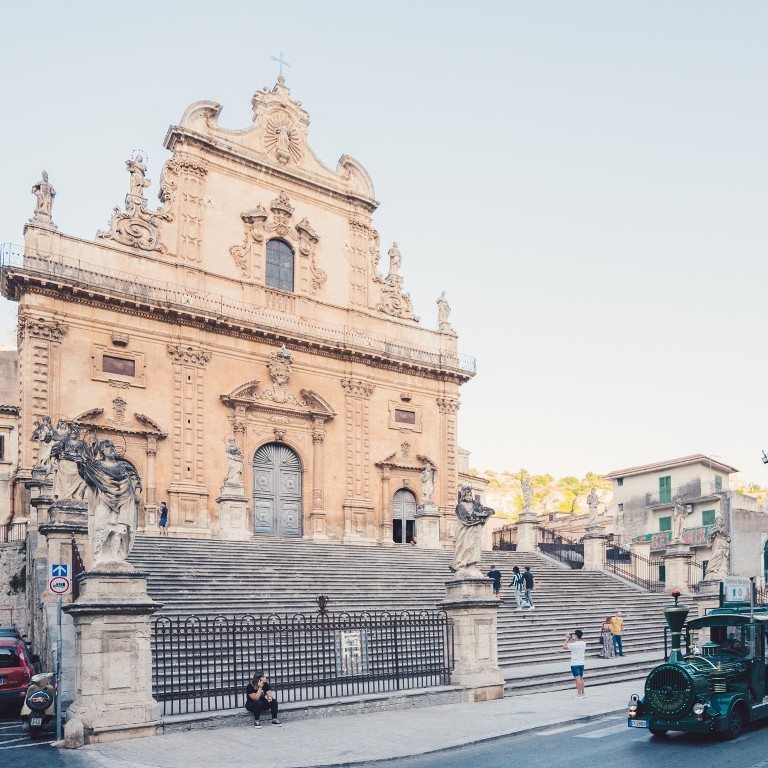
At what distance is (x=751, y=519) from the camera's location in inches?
1848

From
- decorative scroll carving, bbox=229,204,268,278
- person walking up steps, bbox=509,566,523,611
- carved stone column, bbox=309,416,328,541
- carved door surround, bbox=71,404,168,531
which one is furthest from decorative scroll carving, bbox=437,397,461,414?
person walking up steps, bbox=509,566,523,611

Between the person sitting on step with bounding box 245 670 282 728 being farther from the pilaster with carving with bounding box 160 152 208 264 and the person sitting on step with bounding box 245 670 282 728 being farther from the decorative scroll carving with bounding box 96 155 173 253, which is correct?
the pilaster with carving with bounding box 160 152 208 264

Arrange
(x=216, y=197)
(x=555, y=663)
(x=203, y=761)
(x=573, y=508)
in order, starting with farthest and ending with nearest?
(x=573, y=508)
(x=216, y=197)
(x=555, y=663)
(x=203, y=761)

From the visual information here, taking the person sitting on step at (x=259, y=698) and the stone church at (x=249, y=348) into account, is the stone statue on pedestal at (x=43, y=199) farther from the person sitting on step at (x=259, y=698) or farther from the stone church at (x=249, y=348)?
the person sitting on step at (x=259, y=698)

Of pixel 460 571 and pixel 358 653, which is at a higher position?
pixel 460 571

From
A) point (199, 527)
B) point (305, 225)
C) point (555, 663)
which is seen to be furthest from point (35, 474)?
point (305, 225)

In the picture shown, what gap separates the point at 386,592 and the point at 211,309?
14.2 metres

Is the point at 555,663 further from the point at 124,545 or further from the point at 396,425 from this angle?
the point at 396,425

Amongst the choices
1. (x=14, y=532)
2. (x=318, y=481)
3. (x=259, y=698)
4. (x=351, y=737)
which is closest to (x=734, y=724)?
(x=351, y=737)

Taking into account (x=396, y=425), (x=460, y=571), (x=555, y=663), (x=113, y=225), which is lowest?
(x=555, y=663)

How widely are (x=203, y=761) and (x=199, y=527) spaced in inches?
788

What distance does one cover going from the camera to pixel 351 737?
529 inches

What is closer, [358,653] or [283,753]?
[283,753]

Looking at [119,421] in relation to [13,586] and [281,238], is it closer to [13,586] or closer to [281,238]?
[13,586]
